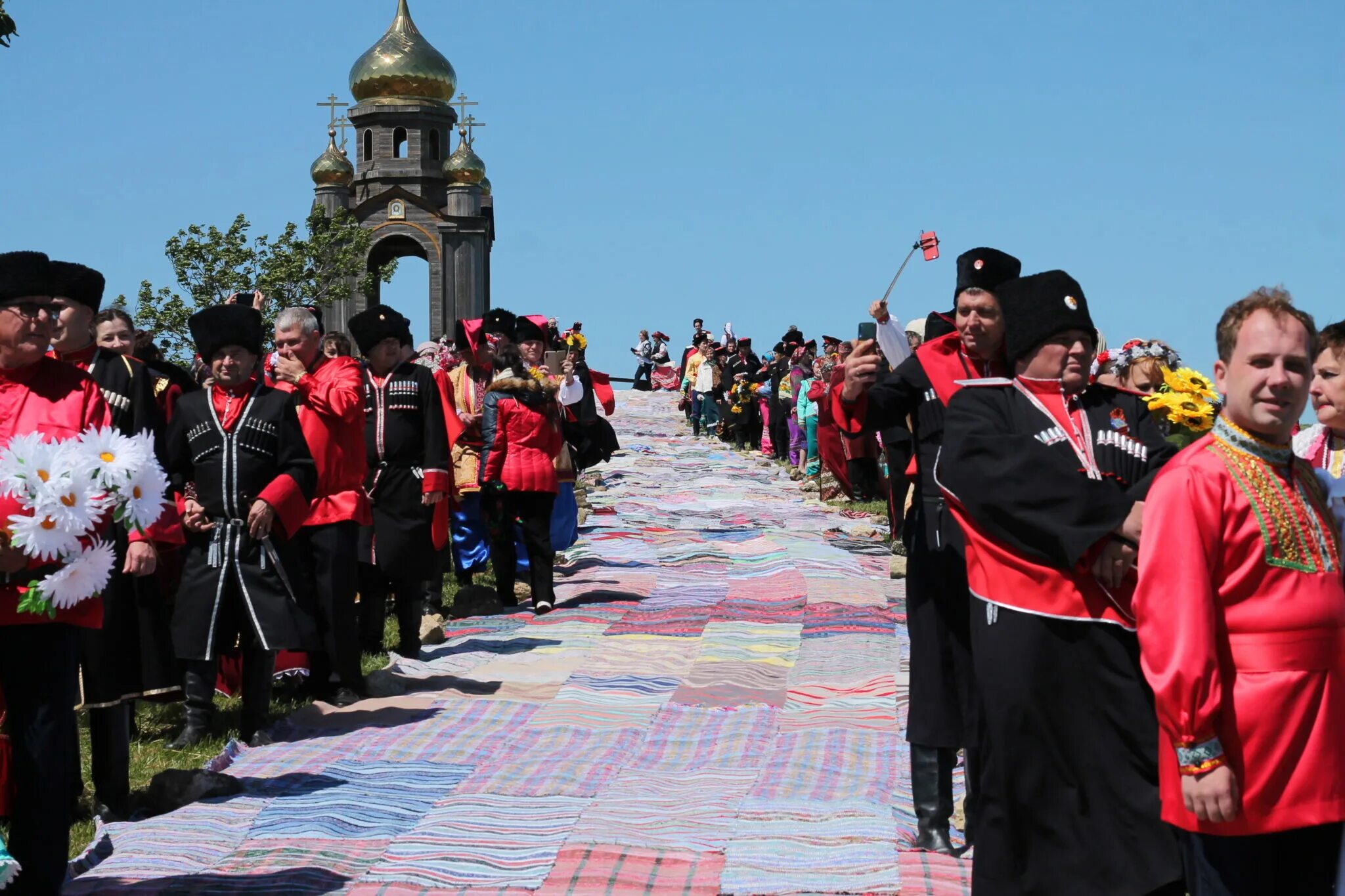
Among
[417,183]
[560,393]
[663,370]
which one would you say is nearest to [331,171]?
[417,183]

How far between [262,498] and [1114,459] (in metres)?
4.62

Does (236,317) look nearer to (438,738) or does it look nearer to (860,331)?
(438,738)

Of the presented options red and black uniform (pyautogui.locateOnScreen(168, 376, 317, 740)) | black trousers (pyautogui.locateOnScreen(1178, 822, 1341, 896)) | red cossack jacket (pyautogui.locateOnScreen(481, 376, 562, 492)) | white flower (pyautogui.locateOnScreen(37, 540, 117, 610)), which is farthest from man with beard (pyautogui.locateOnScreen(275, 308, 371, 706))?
black trousers (pyautogui.locateOnScreen(1178, 822, 1341, 896))

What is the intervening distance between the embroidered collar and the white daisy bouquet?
3240 millimetres

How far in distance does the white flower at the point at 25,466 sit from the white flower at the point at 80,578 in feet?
0.83

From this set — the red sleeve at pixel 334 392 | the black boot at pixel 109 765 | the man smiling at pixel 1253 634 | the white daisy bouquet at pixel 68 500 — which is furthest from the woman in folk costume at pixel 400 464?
the man smiling at pixel 1253 634

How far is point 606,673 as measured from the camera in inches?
417

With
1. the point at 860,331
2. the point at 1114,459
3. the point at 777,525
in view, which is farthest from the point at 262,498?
the point at 777,525

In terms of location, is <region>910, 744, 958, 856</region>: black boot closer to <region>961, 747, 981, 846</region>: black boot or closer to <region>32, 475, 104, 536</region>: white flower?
<region>961, 747, 981, 846</region>: black boot

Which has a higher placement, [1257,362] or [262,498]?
[1257,362]

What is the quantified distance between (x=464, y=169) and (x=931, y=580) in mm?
61183

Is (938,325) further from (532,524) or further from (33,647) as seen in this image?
(532,524)

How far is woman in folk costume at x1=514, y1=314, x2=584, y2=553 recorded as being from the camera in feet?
45.4

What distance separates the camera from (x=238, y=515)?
8.34 m
